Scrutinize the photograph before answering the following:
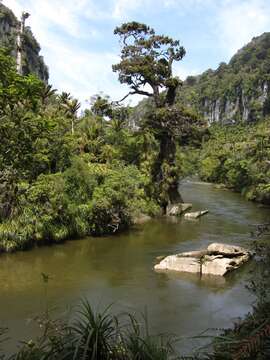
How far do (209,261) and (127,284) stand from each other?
14.7 feet

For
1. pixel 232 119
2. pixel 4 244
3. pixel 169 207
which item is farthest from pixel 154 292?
pixel 232 119

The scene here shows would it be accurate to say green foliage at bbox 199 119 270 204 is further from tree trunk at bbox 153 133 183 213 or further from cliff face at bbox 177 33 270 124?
cliff face at bbox 177 33 270 124

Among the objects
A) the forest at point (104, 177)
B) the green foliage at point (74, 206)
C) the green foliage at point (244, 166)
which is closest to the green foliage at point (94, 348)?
the forest at point (104, 177)

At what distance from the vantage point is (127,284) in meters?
18.2

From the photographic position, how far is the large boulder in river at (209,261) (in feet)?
65.6

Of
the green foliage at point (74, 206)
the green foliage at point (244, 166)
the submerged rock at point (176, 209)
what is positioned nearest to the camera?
the green foliage at point (74, 206)

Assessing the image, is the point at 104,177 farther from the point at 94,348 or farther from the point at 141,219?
the point at 94,348

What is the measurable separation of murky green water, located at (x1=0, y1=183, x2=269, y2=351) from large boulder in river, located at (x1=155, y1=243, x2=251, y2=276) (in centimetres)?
54

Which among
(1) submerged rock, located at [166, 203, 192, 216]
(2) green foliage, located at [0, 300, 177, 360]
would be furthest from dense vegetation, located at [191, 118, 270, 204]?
(2) green foliage, located at [0, 300, 177, 360]

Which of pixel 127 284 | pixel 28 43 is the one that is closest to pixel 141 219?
pixel 127 284

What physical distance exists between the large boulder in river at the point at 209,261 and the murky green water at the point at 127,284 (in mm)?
540

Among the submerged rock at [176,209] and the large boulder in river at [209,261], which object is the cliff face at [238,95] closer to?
the submerged rock at [176,209]

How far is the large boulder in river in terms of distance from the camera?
19994 mm

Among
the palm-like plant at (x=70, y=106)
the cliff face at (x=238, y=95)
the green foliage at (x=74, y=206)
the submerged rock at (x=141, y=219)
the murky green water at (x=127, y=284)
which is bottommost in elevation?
the murky green water at (x=127, y=284)
